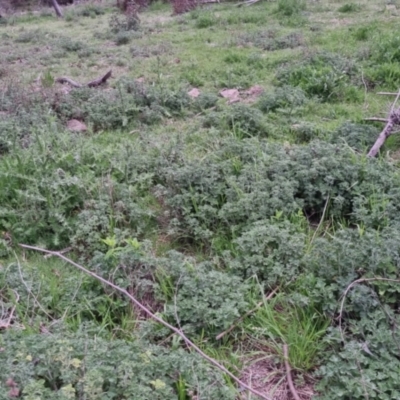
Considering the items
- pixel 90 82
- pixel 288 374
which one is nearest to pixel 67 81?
pixel 90 82

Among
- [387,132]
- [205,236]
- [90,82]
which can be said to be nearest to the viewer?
[205,236]

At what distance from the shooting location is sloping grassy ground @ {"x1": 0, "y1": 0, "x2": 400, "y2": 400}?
2.04 metres

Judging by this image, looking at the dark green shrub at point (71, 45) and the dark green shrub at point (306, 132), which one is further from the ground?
the dark green shrub at point (71, 45)

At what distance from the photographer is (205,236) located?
3.02 metres

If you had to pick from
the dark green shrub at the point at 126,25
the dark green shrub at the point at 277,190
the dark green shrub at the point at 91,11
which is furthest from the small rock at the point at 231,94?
the dark green shrub at the point at 91,11

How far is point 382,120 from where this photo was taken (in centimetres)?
405

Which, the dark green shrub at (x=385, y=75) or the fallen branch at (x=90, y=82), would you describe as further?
the fallen branch at (x=90, y=82)

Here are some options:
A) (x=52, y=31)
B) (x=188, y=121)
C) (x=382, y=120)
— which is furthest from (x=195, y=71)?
(x=52, y=31)

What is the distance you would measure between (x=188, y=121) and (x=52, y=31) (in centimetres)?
722

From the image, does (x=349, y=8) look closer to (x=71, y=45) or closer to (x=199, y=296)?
(x=71, y=45)

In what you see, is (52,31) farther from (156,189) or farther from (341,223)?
(341,223)

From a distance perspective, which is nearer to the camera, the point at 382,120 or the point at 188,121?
the point at 382,120

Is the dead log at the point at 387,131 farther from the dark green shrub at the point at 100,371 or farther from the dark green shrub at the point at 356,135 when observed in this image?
the dark green shrub at the point at 100,371

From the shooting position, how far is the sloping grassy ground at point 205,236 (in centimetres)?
204
